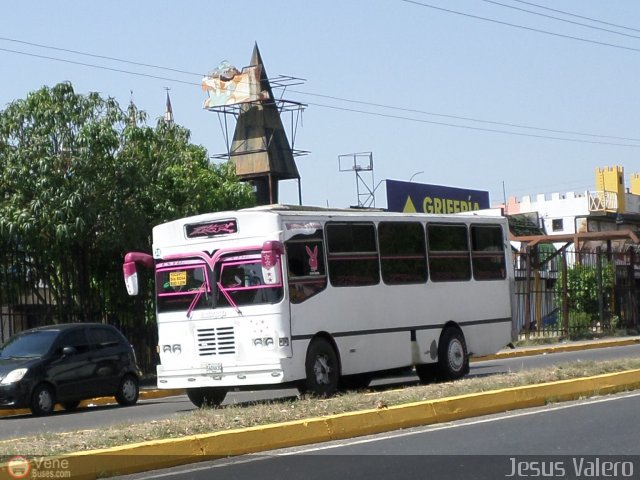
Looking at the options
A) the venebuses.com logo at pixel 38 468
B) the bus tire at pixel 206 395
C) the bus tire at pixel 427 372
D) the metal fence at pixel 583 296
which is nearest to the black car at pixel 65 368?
the bus tire at pixel 206 395

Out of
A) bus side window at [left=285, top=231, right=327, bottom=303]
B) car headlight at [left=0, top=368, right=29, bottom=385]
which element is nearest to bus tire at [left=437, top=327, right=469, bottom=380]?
bus side window at [left=285, top=231, right=327, bottom=303]

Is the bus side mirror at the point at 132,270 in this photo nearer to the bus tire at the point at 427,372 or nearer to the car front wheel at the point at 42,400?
the car front wheel at the point at 42,400

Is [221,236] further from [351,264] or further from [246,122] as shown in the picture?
[246,122]

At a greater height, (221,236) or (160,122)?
(160,122)

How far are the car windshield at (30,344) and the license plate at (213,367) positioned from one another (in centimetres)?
402

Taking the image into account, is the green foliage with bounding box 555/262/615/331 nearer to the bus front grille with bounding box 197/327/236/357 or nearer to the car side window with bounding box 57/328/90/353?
the car side window with bounding box 57/328/90/353

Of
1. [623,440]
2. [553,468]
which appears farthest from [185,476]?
[623,440]

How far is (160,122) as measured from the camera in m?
29.2

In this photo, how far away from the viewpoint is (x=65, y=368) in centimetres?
1983

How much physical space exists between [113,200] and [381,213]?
9246 mm

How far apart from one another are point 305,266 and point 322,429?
5411 millimetres

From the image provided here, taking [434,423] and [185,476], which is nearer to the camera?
[185,476]

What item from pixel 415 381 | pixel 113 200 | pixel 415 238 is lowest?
pixel 415 381

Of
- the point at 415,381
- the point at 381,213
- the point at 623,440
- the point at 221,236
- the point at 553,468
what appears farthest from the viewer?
the point at 415,381
